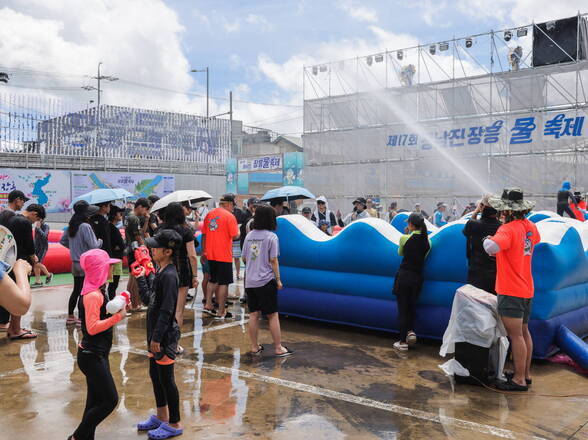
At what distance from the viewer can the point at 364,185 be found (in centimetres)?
2436

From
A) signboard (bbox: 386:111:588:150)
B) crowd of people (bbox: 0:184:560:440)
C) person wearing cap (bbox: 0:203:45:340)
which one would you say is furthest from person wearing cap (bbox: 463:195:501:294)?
signboard (bbox: 386:111:588:150)

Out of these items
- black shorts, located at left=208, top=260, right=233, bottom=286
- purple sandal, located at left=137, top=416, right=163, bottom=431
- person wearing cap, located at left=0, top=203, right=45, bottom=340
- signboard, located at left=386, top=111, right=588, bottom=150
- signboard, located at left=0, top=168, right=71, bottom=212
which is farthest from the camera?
signboard, located at left=0, top=168, right=71, bottom=212

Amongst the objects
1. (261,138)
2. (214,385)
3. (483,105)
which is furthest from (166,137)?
(214,385)

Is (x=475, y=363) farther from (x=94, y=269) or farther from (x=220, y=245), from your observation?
(x=220, y=245)

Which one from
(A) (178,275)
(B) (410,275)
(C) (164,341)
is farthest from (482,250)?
(C) (164,341)

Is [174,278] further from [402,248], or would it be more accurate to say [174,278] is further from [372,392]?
[402,248]

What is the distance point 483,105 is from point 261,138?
36674mm

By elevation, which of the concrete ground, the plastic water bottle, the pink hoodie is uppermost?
the pink hoodie

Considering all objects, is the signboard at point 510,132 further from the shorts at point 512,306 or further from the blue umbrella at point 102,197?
the blue umbrella at point 102,197

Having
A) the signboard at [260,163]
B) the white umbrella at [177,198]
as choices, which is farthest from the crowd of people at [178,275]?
the signboard at [260,163]

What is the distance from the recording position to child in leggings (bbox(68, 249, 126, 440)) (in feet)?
11.8

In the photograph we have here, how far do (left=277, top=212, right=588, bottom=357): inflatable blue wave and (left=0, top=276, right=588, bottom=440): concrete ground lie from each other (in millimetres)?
387

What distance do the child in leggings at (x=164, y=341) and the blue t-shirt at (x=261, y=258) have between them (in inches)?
72.8

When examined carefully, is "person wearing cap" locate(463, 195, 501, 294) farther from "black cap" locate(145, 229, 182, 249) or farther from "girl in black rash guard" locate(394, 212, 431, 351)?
"black cap" locate(145, 229, 182, 249)
